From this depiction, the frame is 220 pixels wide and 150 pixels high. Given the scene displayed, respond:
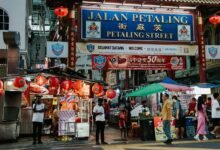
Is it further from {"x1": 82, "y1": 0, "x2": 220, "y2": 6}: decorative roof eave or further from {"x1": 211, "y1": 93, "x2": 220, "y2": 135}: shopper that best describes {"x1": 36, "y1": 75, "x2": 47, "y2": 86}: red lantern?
{"x1": 211, "y1": 93, "x2": 220, "y2": 135}: shopper

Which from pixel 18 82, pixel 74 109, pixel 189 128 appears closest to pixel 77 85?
pixel 74 109

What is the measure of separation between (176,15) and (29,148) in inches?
451

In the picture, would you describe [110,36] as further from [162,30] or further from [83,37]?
Result: [162,30]

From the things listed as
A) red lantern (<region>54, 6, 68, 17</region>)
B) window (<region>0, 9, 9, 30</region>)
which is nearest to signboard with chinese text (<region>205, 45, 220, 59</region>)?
red lantern (<region>54, 6, 68, 17</region>)

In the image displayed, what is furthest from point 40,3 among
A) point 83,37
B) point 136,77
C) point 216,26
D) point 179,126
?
point 179,126

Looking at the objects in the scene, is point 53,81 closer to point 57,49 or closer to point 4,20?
point 57,49

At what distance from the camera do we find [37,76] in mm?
16438

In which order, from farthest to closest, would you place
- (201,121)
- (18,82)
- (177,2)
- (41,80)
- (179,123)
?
(177,2)
(179,123)
(41,80)
(18,82)
(201,121)

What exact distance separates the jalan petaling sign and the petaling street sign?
386mm

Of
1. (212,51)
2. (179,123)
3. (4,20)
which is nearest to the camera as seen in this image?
(179,123)

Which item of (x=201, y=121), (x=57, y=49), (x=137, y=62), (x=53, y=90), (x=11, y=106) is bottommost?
(x=201, y=121)

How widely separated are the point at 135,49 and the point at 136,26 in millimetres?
1286

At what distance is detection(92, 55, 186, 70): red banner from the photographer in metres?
18.9

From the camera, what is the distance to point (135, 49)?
1933cm
